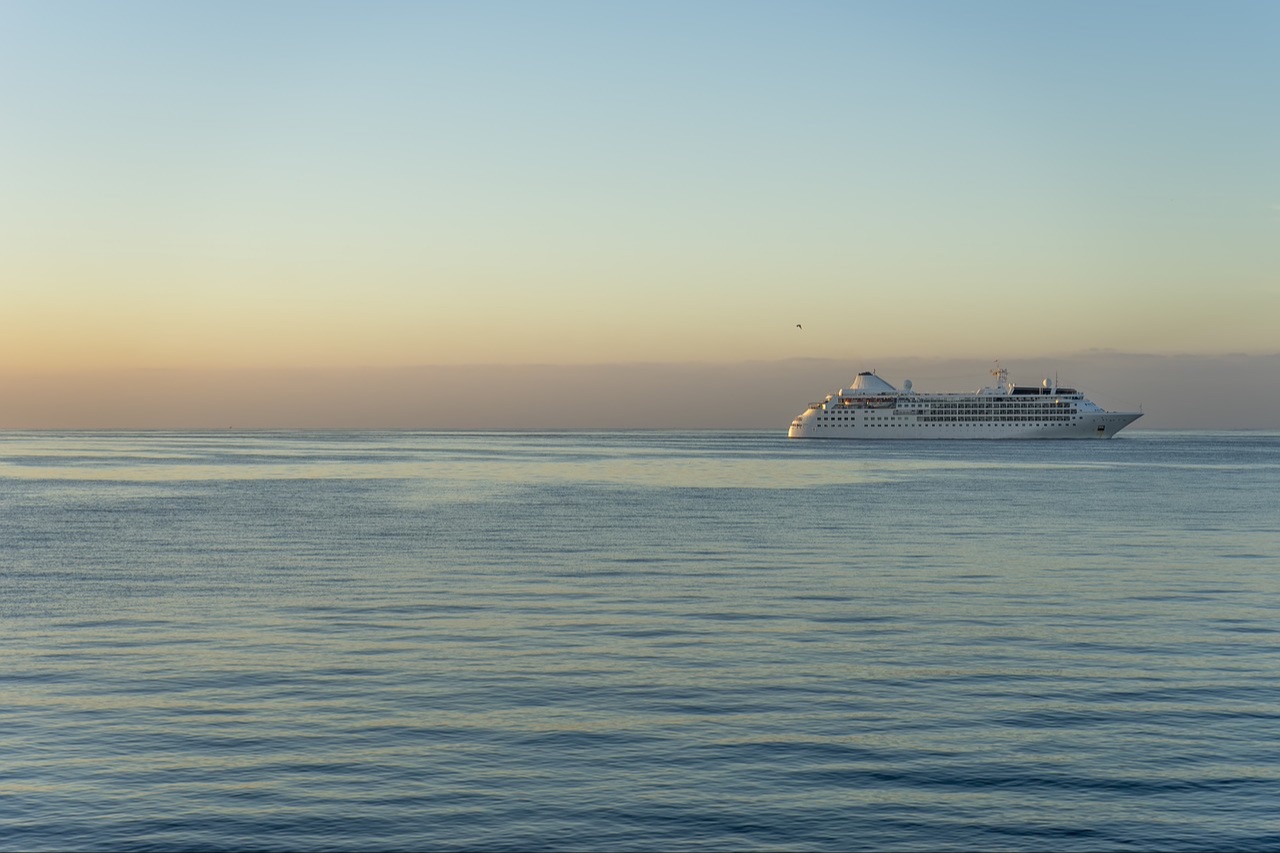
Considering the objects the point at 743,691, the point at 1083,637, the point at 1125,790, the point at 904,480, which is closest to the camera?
the point at 1125,790

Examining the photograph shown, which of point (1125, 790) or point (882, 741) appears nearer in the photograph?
point (1125, 790)

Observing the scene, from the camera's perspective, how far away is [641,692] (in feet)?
64.2

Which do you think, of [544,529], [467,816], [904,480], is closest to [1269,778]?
[467,816]

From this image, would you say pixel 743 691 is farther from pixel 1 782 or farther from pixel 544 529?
pixel 544 529

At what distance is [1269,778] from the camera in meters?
15.1

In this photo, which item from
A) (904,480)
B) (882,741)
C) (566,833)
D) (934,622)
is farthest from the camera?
(904,480)

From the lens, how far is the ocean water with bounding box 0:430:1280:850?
1380 centimetres

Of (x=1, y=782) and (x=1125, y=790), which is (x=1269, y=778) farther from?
(x=1, y=782)

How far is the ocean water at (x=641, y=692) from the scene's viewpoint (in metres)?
13.8

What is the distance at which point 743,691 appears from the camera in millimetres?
19688

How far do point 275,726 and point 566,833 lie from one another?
19.4 feet

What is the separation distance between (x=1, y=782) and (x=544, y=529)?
34.6m

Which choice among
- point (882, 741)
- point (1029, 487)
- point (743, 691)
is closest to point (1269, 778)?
point (882, 741)

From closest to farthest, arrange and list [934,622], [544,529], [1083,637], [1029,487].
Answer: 1. [1083,637]
2. [934,622]
3. [544,529]
4. [1029,487]
